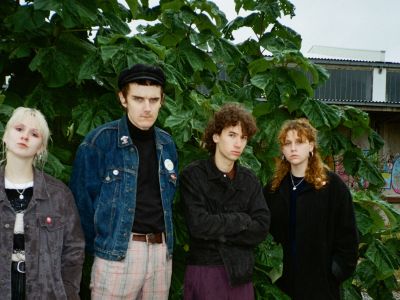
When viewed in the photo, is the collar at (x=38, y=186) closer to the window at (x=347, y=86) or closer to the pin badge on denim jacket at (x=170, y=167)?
the pin badge on denim jacket at (x=170, y=167)

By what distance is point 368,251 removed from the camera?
3.62 m

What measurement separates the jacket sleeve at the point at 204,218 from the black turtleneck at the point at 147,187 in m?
0.15

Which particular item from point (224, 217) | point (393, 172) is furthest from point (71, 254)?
point (393, 172)

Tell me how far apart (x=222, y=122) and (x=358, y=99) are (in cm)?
1127

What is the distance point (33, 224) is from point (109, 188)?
0.41 m

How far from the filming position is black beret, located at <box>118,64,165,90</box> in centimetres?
256

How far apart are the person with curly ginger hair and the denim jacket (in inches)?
22.4

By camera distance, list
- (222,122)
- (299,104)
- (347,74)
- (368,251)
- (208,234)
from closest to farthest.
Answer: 1. (208,234)
2. (222,122)
3. (299,104)
4. (368,251)
5. (347,74)

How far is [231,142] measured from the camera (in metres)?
2.75

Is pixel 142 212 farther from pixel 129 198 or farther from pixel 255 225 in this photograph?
pixel 255 225

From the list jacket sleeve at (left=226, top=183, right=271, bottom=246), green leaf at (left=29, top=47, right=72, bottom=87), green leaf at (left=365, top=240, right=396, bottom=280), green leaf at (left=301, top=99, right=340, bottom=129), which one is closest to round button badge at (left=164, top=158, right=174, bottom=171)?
jacket sleeve at (left=226, top=183, right=271, bottom=246)

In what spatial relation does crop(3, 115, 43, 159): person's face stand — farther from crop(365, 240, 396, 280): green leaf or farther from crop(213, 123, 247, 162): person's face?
crop(365, 240, 396, 280): green leaf

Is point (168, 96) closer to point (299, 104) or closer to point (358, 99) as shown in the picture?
point (299, 104)

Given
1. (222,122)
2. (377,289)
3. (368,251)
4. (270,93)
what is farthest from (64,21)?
(377,289)
